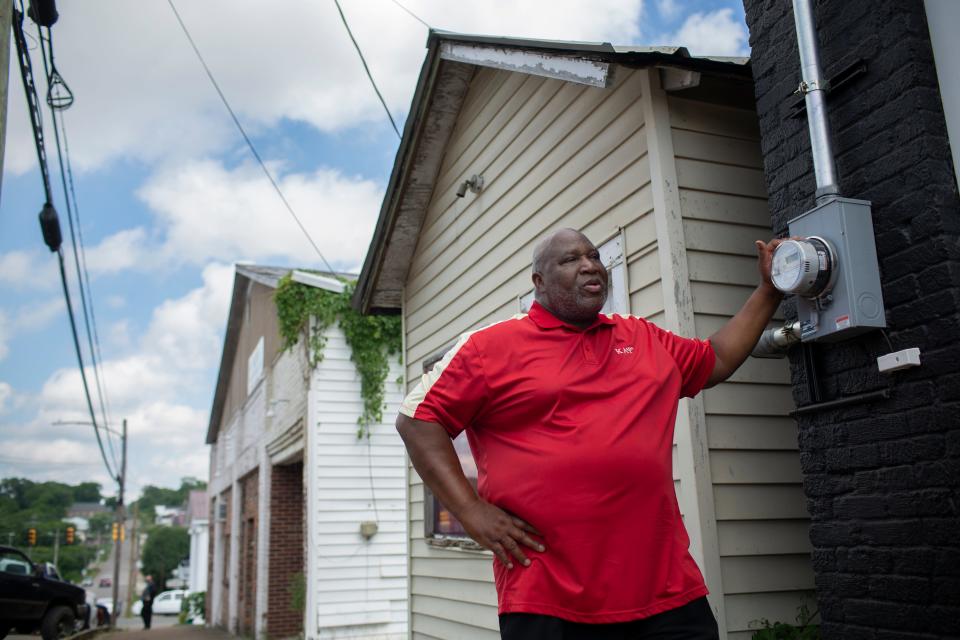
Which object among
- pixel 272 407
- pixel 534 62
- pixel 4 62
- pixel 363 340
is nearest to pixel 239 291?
pixel 272 407

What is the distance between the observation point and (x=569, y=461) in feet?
7.91

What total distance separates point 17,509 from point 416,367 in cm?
6966

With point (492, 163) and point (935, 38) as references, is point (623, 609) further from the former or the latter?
point (492, 163)

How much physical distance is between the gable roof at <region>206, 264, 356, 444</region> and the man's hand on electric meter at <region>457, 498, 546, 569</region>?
10.1 m

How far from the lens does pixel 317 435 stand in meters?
11.9

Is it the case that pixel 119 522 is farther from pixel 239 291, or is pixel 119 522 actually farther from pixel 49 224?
pixel 49 224

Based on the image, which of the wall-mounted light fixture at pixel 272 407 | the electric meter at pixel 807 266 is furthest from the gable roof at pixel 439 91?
the wall-mounted light fixture at pixel 272 407

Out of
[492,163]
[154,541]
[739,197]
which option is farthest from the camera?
[154,541]

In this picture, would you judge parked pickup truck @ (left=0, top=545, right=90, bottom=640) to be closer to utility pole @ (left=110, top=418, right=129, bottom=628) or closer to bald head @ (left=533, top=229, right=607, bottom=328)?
utility pole @ (left=110, top=418, right=129, bottom=628)

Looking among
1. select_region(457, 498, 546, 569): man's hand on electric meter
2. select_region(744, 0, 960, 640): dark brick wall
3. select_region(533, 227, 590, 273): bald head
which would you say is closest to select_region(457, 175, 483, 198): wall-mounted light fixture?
select_region(744, 0, 960, 640): dark brick wall

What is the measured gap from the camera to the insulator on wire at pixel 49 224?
991 cm

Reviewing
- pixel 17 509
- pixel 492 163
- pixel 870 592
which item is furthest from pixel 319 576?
pixel 17 509

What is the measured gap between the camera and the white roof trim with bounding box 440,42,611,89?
446cm

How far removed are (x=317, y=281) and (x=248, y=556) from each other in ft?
24.5
